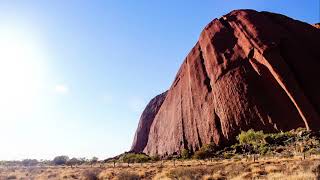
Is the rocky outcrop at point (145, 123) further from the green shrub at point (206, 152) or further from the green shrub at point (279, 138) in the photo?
the green shrub at point (279, 138)

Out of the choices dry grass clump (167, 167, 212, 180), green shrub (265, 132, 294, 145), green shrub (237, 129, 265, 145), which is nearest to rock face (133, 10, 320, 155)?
green shrub (265, 132, 294, 145)

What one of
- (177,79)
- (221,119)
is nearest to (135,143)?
(177,79)

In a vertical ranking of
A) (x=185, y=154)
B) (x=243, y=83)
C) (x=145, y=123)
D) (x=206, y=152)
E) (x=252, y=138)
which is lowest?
(x=206, y=152)

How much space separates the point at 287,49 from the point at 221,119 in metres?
16.5

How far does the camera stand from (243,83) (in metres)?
70.1

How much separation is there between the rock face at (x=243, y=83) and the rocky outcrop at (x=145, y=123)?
15.6 meters

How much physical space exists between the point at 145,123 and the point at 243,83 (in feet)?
153

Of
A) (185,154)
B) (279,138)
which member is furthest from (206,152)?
(279,138)

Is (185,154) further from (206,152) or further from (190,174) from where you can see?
(190,174)

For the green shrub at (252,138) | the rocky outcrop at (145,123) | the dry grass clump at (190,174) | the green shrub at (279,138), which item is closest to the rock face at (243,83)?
the green shrub at (279,138)

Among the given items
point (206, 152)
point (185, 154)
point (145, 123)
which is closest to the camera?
point (206, 152)

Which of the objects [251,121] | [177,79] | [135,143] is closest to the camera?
[251,121]

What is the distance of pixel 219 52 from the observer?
79.3 m

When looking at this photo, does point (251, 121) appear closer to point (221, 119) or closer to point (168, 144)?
point (221, 119)
